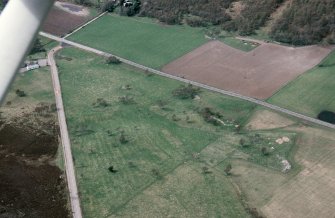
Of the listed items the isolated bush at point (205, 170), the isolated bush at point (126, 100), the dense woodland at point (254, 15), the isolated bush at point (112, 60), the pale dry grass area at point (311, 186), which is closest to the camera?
the pale dry grass area at point (311, 186)

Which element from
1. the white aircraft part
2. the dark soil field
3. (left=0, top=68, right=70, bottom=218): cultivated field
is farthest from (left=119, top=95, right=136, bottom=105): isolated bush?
the white aircraft part

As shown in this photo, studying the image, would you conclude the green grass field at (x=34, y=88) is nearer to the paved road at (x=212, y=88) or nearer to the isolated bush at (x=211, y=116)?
the paved road at (x=212, y=88)

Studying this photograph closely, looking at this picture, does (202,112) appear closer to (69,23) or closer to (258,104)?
(258,104)

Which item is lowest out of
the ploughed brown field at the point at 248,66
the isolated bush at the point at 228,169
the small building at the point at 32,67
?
the small building at the point at 32,67

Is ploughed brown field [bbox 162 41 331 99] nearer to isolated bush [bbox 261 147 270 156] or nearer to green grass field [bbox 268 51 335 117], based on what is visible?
green grass field [bbox 268 51 335 117]

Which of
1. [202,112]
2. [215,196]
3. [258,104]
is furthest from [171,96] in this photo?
[215,196]

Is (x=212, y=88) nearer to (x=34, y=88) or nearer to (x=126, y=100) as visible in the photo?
(x=126, y=100)

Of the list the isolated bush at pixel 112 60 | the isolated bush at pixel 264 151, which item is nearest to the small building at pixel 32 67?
the isolated bush at pixel 112 60
